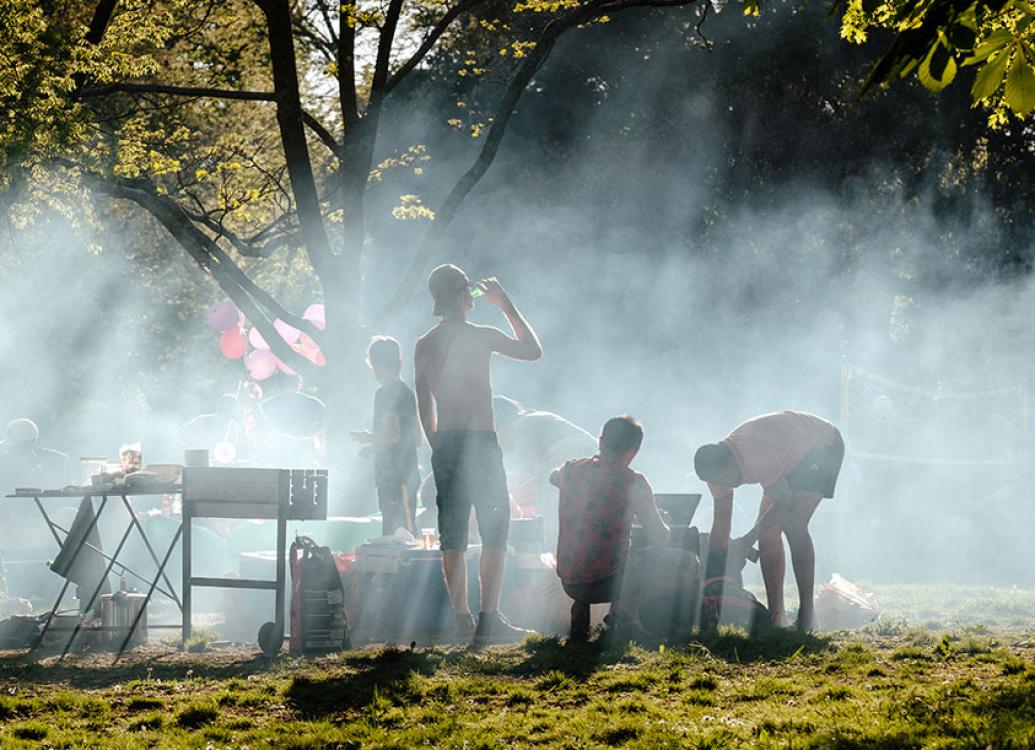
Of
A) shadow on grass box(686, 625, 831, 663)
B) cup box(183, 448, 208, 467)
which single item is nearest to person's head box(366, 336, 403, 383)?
cup box(183, 448, 208, 467)

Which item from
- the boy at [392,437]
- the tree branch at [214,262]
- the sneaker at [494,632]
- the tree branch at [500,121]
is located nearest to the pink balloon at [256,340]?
the tree branch at [214,262]

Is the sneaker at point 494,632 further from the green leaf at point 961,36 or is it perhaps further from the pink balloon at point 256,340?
the pink balloon at point 256,340

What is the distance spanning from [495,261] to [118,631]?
1497 cm

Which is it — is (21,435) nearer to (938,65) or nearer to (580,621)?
(580,621)

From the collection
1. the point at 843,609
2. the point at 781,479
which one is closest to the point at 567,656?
the point at 781,479

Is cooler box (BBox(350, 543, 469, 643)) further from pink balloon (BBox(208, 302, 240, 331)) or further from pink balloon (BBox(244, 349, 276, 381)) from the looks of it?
pink balloon (BBox(208, 302, 240, 331))

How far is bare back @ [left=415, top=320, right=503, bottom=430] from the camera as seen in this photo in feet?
25.8

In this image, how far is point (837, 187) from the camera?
21.9m

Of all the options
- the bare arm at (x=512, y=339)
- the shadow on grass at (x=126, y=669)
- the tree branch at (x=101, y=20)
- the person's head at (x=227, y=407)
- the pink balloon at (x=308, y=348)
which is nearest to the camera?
the shadow on grass at (x=126, y=669)

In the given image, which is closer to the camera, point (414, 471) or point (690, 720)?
point (690, 720)

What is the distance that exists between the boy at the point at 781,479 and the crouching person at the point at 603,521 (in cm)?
43

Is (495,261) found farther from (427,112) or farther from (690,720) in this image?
(690,720)

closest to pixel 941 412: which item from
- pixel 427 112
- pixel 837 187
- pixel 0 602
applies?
pixel 837 187

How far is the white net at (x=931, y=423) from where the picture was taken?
21.8 metres
